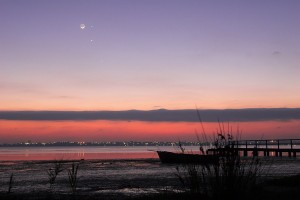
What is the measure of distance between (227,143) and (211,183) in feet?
4.69

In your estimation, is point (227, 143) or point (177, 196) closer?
point (227, 143)

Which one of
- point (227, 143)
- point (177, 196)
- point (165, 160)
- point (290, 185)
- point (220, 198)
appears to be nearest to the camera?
point (220, 198)

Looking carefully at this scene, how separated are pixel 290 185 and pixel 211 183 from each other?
585 centimetres

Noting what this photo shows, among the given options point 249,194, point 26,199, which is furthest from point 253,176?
point 26,199

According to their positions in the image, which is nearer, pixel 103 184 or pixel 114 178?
pixel 103 184

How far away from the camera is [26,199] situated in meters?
18.0

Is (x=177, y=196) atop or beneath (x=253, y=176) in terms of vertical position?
beneath

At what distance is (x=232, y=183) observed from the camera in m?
9.66

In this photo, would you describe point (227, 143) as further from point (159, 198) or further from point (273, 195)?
point (159, 198)

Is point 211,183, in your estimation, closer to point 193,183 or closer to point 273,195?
point 193,183

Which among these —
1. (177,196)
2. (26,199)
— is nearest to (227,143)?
(177,196)

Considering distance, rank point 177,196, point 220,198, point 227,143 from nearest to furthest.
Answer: point 220,198 < point 227,143 < point 177,196

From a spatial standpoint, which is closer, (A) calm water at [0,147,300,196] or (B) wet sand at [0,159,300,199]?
(B) wet sand at [0,159,300,199]

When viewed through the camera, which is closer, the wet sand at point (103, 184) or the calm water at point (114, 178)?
the wet sand at point (103, 184)
